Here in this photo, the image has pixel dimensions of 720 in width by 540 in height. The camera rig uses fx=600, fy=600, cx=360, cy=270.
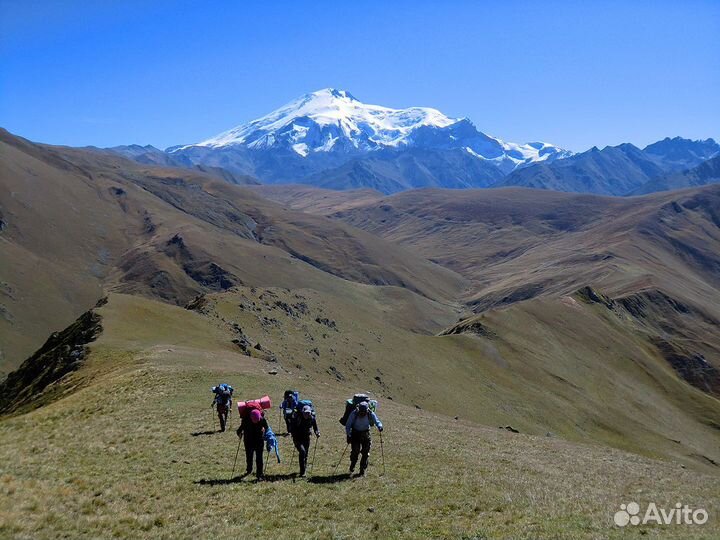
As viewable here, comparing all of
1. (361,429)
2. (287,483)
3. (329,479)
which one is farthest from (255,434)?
(361,429)

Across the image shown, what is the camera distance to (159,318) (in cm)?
6888

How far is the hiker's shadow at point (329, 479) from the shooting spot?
21.0 m

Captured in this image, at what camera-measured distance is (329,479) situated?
70.1 feet

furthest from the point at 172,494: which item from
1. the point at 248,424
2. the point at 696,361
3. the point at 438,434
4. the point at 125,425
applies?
the point at 696,361

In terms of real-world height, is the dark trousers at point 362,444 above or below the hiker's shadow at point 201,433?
above

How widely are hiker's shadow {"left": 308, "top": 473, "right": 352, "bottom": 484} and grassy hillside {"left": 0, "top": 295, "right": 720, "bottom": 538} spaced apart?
71 millimetres

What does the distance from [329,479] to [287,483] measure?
1575 mm

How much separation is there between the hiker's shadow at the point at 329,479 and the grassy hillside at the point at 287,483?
71 mm

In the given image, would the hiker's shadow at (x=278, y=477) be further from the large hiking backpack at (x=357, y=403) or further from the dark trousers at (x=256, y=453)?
the large hiking backpack at (x=357, y=403)

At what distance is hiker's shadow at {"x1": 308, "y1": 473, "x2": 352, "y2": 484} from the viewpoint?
21016 mm

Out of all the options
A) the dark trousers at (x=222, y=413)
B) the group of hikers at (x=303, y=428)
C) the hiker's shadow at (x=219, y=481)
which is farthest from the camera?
the dark trousers at (x=222, y=413)

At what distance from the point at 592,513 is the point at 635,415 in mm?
97587

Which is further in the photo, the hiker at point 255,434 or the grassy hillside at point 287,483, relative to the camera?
the hiker at point 255,434

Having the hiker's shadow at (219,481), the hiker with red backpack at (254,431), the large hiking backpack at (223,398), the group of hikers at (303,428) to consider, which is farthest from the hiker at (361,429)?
the large hiking backpack at (223,398)
